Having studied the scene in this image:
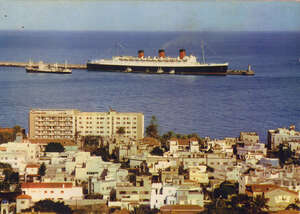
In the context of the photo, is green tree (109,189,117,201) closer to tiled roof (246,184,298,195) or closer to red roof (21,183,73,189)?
red roof (21,183,73,189)

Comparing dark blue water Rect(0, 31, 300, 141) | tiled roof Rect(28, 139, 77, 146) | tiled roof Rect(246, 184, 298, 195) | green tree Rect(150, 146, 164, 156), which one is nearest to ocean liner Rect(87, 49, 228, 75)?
dark blue water Rect(0, 31, 300, 141)

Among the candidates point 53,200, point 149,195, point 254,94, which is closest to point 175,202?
point 149,195

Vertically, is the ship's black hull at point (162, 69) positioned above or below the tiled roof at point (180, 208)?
above

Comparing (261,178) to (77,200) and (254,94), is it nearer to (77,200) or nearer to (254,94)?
(77,200)

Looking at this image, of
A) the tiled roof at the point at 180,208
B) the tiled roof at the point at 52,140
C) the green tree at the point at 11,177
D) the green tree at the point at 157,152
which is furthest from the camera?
the tiled roof at the point at 52,140

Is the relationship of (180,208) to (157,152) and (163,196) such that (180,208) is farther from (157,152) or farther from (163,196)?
(157,152)

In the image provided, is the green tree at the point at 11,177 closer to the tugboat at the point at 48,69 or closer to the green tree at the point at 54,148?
the green tree at the point at 54,148

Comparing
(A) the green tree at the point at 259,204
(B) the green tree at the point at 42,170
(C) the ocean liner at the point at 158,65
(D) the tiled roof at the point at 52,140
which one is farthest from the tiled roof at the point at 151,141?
(C) the ocean liner at the point at 158,65
